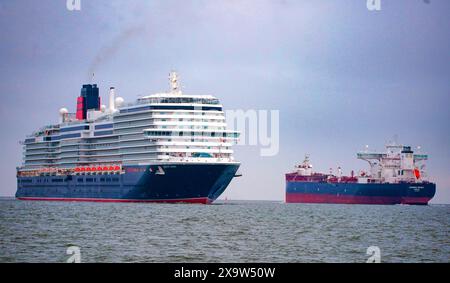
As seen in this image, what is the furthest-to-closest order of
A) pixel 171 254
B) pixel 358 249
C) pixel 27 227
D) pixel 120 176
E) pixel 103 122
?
pixel 103 122 → pixel 120 176 → pixel 27 227 → pixel 358 249 → pixel 171 254

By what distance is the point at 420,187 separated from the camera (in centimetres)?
15775

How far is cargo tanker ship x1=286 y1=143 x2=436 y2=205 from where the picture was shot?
156875 millimetres

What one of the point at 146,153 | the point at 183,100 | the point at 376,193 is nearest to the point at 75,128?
the point at 146,153

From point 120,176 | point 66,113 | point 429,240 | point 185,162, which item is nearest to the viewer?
point 429,240

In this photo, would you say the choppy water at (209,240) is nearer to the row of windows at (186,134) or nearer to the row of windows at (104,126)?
the row of windows at (186,134)

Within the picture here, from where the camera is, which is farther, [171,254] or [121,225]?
[121,225]

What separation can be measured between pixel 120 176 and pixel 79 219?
48894mm

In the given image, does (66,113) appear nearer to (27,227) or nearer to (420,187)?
(420,187)

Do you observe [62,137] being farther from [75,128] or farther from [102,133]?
[102,133]

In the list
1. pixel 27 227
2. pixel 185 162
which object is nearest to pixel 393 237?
pixel 27 227

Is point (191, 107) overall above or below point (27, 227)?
above

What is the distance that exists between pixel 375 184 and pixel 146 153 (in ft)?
175

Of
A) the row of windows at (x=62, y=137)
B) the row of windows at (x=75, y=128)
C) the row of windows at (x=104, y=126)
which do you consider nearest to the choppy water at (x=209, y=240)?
the row of windows at (x=104, y=126)

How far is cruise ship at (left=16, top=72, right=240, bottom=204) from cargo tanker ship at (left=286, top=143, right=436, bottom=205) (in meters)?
42.3
